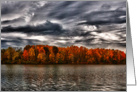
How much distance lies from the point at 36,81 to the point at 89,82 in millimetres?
2480

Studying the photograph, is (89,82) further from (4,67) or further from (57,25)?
(4,67)

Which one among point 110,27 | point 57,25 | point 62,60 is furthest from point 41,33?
point 110,27

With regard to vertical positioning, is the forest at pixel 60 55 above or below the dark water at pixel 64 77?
above

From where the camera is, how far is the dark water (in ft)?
39.5

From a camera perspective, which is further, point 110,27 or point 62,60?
point 62,60

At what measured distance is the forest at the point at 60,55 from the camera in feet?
40.7

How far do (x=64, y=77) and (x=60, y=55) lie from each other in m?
1.08

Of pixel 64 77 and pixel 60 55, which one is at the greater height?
pixel 60 55

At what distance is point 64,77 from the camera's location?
512 inches

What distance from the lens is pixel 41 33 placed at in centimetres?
1249

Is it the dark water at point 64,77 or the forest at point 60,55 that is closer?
the dark water at point 64,77

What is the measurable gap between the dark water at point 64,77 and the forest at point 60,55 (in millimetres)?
301

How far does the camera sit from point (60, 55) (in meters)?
13.0

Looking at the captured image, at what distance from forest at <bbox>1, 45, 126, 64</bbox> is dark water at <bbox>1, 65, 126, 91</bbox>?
301 millimetres
